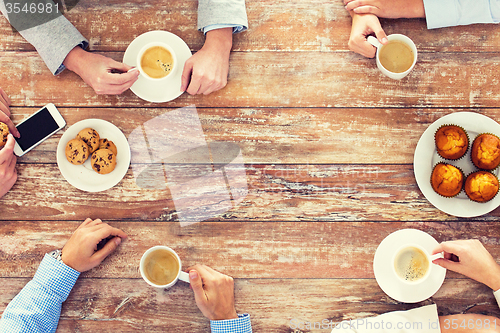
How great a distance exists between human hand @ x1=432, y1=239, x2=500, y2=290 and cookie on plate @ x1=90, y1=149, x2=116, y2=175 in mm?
1179

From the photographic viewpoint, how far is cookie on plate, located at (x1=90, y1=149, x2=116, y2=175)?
4.06 feet

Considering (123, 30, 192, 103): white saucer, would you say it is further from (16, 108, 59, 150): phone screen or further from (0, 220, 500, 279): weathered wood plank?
(0, 220, 500, 279): weathered wood plank

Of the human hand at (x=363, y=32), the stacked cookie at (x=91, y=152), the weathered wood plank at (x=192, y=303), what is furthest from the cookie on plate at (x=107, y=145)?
the human hand at (x=363, y=32)

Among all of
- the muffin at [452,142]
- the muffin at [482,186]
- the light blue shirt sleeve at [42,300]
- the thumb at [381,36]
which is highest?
the thumb at [381,36]

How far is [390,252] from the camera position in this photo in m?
1.27

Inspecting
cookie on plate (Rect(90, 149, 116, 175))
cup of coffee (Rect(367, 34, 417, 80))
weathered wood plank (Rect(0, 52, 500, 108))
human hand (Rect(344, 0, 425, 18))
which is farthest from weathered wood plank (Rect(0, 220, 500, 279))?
human hand (Rect(344, 0, 425, 18))

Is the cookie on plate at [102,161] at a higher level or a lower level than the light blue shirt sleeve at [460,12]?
lower

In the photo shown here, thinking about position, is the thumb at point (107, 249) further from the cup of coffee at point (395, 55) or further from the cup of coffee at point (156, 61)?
the cup of coffee at point (395, 55)

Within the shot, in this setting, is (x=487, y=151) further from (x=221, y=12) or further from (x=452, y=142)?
(x=221, y=12)

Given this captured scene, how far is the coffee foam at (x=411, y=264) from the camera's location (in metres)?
1.21

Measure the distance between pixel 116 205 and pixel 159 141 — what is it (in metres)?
0.29

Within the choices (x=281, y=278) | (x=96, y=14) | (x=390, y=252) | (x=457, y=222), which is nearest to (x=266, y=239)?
(x=281, y=278)

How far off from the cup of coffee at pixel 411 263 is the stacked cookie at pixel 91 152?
41.6 inches

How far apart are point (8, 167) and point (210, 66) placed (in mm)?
832
